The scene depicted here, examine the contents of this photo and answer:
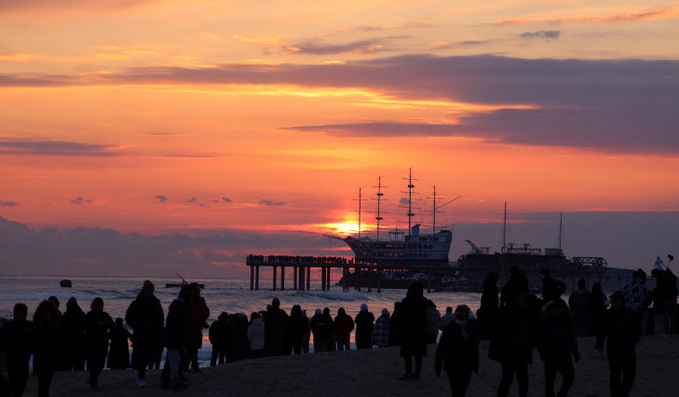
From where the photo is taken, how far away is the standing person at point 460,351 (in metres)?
12.4

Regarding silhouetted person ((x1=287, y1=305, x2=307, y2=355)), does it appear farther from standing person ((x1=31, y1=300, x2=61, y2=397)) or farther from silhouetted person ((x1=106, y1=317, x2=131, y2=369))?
standing person ((x1=31, y1=300, x2=61, y2=397))

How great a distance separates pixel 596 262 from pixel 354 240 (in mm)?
51402

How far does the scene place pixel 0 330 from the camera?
42.8 feet

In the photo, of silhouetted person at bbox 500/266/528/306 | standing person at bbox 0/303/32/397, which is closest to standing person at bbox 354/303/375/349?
silhouetted person at bbox 500/266/528/306

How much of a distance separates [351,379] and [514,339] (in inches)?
193

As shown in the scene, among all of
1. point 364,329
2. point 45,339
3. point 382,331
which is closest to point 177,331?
point 45,339

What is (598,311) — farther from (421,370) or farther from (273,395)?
(273,395)

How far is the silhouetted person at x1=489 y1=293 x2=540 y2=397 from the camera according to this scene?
12.6 metres

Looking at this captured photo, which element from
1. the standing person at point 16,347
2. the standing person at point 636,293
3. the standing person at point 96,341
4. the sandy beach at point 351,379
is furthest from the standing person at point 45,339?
the standing person at point 636,293

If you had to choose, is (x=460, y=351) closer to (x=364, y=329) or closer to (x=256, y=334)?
(x=256, y=334)

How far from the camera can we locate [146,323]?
51.9 feet

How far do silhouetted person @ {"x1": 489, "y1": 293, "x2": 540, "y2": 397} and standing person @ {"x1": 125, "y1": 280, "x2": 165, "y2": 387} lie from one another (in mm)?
5807

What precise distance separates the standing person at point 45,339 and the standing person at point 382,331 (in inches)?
376

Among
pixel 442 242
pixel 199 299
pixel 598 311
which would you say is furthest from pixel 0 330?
pixel 442 242
